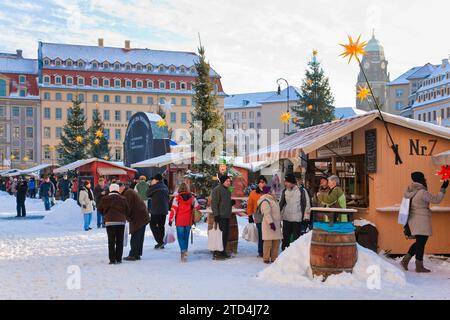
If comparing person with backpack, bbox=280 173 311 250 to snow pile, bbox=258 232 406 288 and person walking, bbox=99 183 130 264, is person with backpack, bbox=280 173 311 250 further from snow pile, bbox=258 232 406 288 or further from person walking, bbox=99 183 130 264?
person walking, bbox=99 183 130 264

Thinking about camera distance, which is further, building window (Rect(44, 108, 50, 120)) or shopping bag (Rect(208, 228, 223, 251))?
building window (Rect(44, 108, 50, 120))

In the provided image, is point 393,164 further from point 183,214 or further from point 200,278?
point 200,278

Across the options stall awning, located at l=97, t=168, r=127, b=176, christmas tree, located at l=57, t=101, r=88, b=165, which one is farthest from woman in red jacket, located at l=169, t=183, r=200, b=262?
christmas tree, located at l=57, t=101, r=88, b=165

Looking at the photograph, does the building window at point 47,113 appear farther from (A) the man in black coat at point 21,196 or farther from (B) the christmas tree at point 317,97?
(A) the man in black coat at point 21,196

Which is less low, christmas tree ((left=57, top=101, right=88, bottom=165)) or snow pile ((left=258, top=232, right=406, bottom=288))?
christmas tree ((left=57, top=101, right=88, bottom=165))

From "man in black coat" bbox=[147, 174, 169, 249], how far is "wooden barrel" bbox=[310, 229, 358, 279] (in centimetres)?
532

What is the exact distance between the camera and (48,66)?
273ft

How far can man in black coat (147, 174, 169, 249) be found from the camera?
14.0 m

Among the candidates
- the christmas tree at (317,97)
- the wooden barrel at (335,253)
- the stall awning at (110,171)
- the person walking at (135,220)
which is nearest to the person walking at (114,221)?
the person walking at (135,220)

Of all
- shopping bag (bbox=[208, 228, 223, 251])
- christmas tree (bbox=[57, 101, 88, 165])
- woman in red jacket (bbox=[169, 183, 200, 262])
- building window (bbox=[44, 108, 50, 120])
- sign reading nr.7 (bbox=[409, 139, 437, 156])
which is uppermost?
building window (bbox=[44, 108, 50, 120])

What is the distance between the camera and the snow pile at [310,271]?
9.27 metres

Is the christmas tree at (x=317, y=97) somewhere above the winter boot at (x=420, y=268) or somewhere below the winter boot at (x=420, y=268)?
above

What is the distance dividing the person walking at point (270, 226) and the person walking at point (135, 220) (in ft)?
7.73

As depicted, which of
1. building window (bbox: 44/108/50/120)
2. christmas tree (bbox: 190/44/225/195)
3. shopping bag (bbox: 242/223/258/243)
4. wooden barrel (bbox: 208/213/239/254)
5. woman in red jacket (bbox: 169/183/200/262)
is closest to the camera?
woman in red jacket (bbox: 169/183/200/262)
